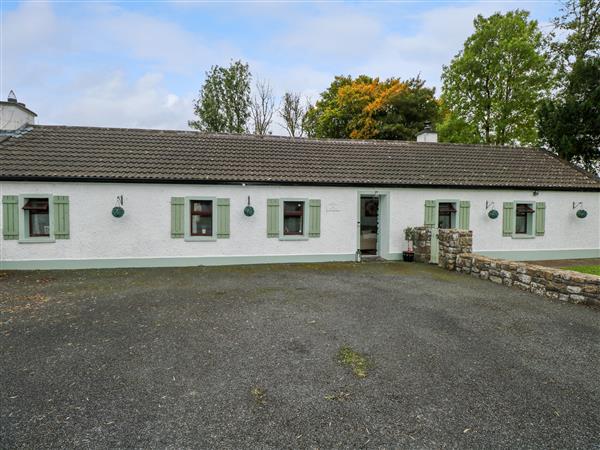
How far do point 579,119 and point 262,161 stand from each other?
669 inches

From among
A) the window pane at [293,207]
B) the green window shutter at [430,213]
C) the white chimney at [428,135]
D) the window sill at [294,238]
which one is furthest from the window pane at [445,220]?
the white chimney at [428,135]

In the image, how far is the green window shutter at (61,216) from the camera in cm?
1088

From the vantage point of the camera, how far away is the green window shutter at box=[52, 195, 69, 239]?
35.7 ft

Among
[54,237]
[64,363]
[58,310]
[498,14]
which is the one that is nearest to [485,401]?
[64,363]

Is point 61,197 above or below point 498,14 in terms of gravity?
below

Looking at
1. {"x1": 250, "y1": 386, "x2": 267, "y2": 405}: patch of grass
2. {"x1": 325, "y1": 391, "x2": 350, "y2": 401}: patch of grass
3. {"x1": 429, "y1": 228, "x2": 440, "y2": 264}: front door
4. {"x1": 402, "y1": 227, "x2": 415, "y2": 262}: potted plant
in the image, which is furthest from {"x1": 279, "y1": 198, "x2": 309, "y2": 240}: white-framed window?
{"x1": 325, "y1": 391, "x2": 350, "y2": 401}: patch of grass

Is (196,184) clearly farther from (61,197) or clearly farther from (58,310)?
(58,310)

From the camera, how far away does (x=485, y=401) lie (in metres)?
3.51

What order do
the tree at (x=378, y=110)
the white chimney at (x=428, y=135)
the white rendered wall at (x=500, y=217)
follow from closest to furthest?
1. the white rendered wall at (x=500, y=217)
2. the white chimney at (x=428, y=135)
3. the tree at (x=378, y=110)

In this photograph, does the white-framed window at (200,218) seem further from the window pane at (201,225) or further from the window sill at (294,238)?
the window sill at (294,238)

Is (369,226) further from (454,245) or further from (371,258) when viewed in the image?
(454,245)

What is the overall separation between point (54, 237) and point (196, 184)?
15.6 ft

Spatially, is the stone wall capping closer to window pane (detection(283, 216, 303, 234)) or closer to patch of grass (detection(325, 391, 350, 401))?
window pane (detection(283, 216, 303, 234))

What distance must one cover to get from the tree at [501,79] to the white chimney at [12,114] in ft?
82.0
